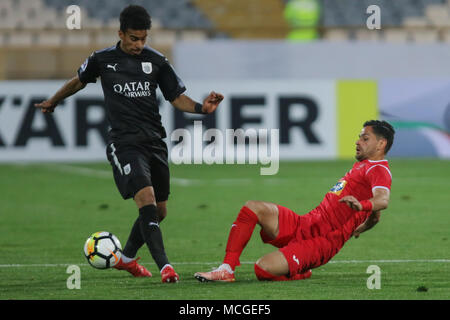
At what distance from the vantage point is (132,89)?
275 inches

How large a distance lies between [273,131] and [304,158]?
3.48 ft

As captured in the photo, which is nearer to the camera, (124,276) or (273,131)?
(124,276)

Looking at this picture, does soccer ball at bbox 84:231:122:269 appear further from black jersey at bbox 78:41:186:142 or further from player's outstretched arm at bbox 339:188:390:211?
player's outstretched arm at bbox 339:188:390:211

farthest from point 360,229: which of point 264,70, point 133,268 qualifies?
point 264,70

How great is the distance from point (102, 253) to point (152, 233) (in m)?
0.46

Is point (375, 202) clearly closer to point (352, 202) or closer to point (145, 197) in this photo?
point (352, 202)

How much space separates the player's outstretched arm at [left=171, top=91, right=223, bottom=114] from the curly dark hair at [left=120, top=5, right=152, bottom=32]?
65 centimetres

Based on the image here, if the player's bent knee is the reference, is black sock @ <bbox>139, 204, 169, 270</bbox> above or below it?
below

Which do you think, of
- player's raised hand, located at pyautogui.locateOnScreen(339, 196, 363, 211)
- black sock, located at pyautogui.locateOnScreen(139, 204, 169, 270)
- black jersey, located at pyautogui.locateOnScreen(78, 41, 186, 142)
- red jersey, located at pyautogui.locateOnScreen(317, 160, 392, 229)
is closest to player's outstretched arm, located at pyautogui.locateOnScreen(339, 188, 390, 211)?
player's raised hand, located at pyautogui.locateOnScreen(339, 196, 363, 211)

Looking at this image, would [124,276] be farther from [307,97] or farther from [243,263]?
[307,97]

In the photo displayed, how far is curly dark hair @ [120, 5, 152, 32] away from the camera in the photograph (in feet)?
21.8
